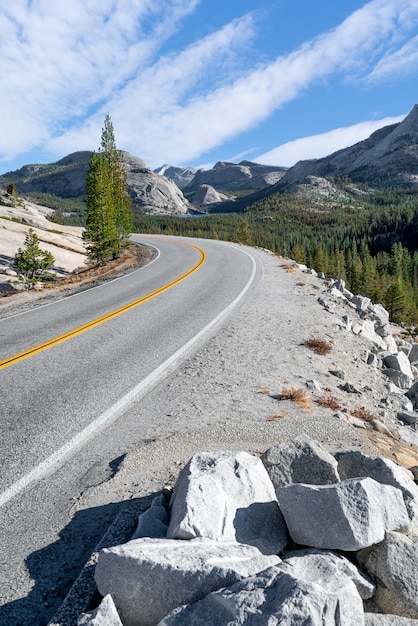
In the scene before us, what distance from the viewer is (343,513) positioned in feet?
9.45

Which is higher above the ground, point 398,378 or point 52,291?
point 52,291

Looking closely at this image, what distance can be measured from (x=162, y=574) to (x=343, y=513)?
4.41 ft

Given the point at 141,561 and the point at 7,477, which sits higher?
the point at 141,561

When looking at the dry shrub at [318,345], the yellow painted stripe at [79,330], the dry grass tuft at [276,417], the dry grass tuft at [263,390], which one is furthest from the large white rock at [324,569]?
the yellow painted stripe at [79,330]

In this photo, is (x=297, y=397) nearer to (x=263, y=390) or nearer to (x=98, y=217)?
(x=263, y=390)

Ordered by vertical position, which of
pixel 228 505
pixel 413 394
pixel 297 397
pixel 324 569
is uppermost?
pixel 324 569

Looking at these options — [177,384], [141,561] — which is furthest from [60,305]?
[141,561]

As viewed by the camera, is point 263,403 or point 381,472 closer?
point 381,472

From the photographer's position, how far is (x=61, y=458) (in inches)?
194

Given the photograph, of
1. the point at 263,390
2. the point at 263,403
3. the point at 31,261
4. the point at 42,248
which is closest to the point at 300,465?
the point at 263,403

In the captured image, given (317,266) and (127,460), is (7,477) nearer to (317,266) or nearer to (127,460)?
(127,460)

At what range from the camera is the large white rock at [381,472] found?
3.34m

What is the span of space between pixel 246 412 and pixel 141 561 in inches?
155

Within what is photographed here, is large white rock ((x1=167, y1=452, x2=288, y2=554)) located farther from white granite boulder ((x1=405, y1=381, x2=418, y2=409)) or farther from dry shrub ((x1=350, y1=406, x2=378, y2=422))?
white granite boulder ((x1=405, y1=381, x2=418, y2=409))
